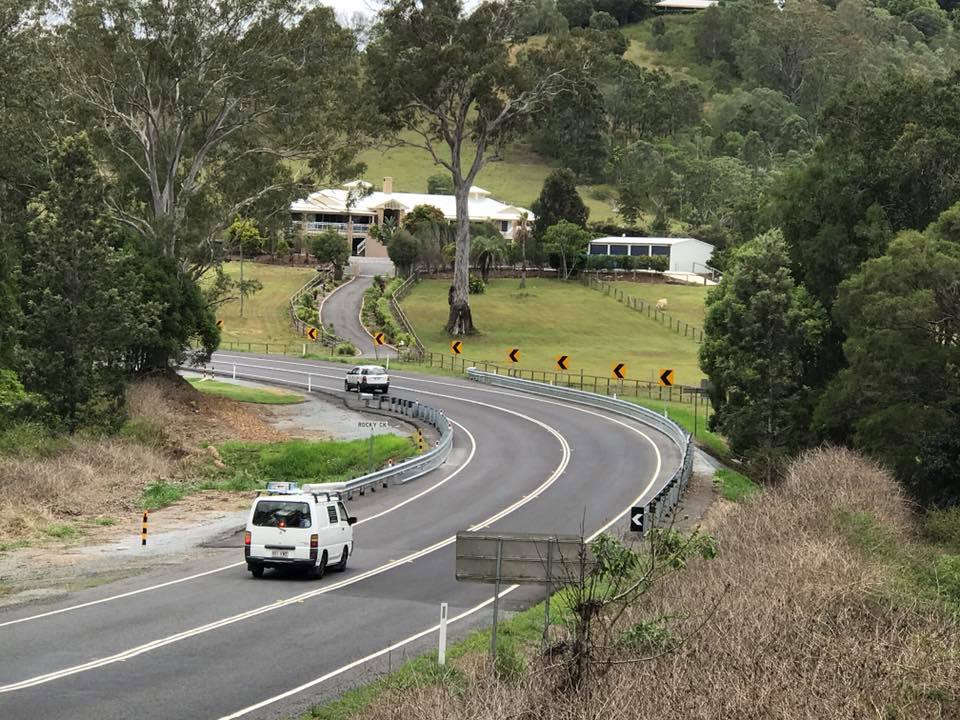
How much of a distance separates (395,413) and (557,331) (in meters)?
40.4

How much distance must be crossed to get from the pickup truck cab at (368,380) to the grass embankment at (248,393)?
2.69 metres

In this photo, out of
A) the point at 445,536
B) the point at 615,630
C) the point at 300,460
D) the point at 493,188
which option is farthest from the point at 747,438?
the point at 493,188

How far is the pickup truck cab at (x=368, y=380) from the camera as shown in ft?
219

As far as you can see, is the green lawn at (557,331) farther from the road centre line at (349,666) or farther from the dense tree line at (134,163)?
the road centre line at (349,666)

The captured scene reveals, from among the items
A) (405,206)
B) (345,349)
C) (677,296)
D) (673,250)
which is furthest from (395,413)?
(405,206)

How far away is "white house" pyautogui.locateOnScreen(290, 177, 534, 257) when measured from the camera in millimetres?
141250

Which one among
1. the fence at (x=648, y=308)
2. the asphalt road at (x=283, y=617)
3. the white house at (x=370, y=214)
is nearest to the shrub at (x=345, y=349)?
the fence at (x=648, y=308)

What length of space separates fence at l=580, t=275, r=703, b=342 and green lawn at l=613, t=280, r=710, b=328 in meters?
0.73

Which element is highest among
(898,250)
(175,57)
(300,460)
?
(175,57)

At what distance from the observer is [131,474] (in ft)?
138

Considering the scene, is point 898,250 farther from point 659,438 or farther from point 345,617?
point 345,617

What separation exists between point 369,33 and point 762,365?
3892cm

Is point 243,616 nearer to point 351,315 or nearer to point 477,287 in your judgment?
point 351,315

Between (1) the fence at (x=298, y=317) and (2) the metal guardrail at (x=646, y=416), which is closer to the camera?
(2) the metal guardrail at (x=646, y=416)
